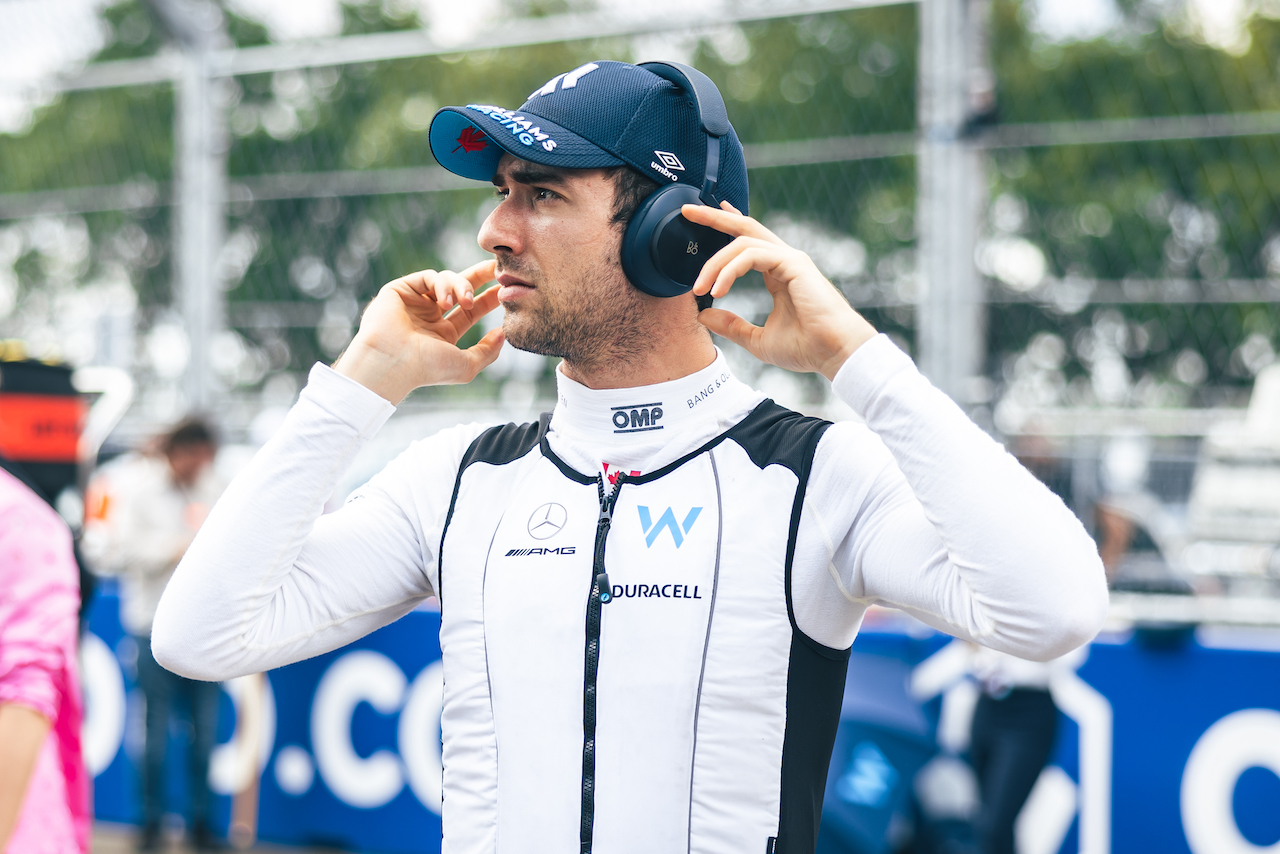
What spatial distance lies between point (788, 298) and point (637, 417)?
313 millimetres

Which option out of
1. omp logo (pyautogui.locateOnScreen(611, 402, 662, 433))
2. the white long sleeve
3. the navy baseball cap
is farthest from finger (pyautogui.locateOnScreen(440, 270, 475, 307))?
the white long sleeve

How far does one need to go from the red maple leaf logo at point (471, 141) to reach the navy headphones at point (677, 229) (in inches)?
10.8

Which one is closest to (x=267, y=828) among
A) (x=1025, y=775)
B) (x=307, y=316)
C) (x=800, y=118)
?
(x=307, y=316)

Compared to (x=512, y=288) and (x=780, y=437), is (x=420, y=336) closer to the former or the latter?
(x=512, y=288)

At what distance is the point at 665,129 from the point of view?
5.92 feet

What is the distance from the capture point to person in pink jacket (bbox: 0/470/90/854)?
6.23ft

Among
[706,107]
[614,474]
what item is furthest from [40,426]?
[706,107]

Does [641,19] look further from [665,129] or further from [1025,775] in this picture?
[665,129]

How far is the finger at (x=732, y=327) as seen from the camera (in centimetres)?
172

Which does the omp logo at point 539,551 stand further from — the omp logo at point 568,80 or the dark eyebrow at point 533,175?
the omp logo at point 568,80

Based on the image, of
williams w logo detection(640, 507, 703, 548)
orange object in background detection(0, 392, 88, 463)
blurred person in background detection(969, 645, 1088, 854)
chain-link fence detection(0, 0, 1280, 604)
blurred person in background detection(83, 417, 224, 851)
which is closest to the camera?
williams w logo detection(640, 507, 703, 548)

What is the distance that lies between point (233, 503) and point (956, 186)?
4034mm

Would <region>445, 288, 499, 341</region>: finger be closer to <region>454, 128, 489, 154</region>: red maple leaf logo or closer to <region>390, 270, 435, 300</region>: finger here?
<region>390, 270, 435, 300</region>: finger

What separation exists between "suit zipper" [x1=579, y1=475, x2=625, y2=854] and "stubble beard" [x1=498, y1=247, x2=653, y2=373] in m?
0.26
